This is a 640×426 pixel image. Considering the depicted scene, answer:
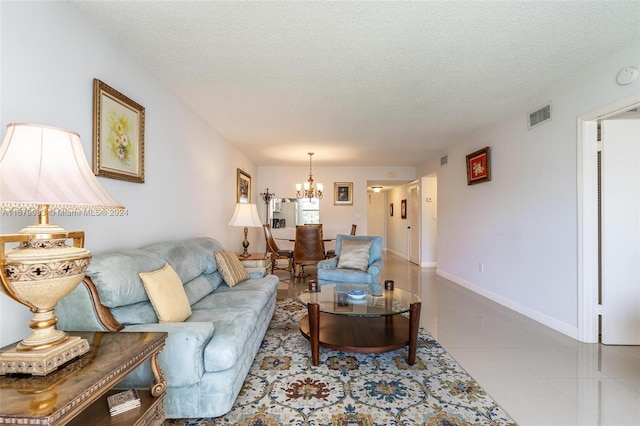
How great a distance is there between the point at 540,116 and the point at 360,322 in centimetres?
296

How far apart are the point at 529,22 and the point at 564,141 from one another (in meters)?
1.54

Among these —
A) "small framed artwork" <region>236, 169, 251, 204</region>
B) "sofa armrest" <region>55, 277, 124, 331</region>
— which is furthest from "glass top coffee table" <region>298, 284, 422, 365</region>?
"small framed artwork" <region>236, 169, 251, 204</region>

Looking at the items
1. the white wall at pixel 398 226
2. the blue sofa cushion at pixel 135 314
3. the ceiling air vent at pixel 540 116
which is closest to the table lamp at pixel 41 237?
the blue sofa cushion at pixel 135 314

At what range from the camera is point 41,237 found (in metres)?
1.08

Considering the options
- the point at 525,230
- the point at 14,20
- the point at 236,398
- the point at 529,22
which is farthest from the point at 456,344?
the point at 14,20

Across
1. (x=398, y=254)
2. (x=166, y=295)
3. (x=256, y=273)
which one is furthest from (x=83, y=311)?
(x=398, y=254)

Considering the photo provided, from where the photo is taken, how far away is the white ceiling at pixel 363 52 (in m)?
1.85

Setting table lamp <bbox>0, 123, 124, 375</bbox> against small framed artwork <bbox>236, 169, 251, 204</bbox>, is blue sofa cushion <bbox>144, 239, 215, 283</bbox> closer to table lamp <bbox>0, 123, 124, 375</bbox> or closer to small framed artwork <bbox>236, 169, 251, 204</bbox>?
table lamp <bbox>0, 123, 124, 375</bbox>

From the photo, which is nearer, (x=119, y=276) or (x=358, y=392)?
(x=119, y=276)

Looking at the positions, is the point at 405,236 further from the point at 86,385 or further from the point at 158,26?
the point at 86,385

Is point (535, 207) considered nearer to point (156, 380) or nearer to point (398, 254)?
point (156, 380)

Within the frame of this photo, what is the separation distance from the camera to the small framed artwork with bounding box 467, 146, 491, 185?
4172 millimetres

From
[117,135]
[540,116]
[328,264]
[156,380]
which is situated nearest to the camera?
[156,380]

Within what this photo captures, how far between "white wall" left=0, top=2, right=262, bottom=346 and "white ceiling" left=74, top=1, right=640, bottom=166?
0.19 metres
